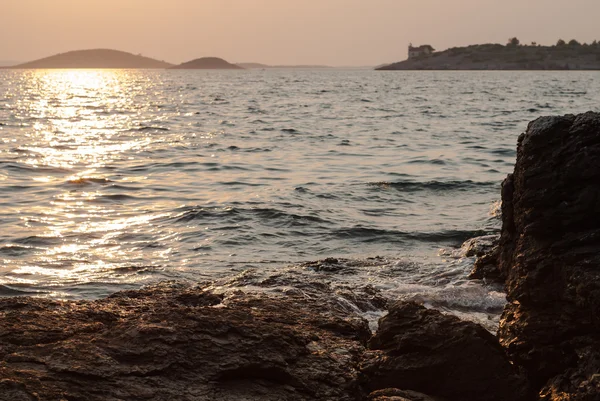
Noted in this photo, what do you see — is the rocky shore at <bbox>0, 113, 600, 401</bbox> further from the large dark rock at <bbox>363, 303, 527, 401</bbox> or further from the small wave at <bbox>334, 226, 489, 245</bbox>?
the small wave at <bbox>334, 226, 489, 245</bbox>

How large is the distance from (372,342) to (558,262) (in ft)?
5.11

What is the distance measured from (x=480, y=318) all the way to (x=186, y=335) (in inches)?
137

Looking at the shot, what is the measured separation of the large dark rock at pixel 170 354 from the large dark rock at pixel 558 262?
1275mm

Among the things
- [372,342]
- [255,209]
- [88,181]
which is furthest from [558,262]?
[88,181]

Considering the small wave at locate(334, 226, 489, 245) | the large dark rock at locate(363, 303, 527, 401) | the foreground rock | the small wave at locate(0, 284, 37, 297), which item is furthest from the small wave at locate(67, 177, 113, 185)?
the large dark rock at locate(363, 303, 527, 401)

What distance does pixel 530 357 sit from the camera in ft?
16.7

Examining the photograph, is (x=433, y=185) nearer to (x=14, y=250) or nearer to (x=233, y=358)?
(x=14, y=250)

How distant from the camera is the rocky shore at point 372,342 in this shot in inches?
175

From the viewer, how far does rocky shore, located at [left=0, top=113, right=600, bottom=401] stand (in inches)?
A: 175

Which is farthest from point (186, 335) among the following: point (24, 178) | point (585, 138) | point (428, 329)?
point (24, 178)

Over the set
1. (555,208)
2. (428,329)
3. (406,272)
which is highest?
(555,208)

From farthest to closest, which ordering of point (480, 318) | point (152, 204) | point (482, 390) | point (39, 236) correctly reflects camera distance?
point (152, 204) → point (39, 236) → point (480, 318) → point (482, 390)

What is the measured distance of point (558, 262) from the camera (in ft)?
17.9

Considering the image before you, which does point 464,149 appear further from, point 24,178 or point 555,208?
point 555,208
